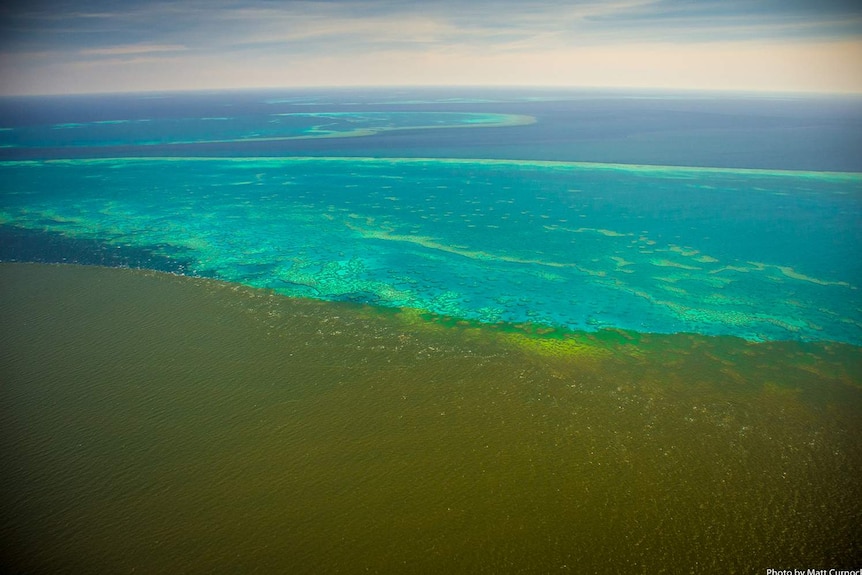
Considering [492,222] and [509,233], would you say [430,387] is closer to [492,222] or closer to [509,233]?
[509,233]

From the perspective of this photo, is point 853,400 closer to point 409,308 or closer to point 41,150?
point 409,308

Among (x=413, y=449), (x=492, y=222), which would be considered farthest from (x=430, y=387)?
(x=492, y=222)

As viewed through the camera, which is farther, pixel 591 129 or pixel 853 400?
pixel 591 129

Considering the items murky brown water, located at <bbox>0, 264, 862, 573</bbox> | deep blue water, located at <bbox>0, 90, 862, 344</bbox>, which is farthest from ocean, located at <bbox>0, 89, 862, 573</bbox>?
deep blue water, located at <bbox>0, 90, 862, 344</bbox>

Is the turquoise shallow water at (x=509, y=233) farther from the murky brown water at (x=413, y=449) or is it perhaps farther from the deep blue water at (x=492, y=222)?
the murky brown water at (x=413, y=449)

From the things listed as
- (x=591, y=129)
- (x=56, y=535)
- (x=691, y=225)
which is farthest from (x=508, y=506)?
(x=591, y=129)

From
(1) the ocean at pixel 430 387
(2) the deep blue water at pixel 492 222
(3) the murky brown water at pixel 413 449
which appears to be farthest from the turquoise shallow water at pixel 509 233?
(3) the murky brown water at pixel 413 449

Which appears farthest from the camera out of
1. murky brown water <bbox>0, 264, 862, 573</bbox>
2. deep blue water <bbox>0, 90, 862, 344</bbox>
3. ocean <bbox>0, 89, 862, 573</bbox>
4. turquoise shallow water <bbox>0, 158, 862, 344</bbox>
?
deep blue water <bbox>0, 90, 862, 344</bbox>

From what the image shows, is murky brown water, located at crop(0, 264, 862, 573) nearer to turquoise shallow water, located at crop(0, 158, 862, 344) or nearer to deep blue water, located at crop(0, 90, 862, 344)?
turquoise shallow water, located at crop(0, 158, 862, 344)
